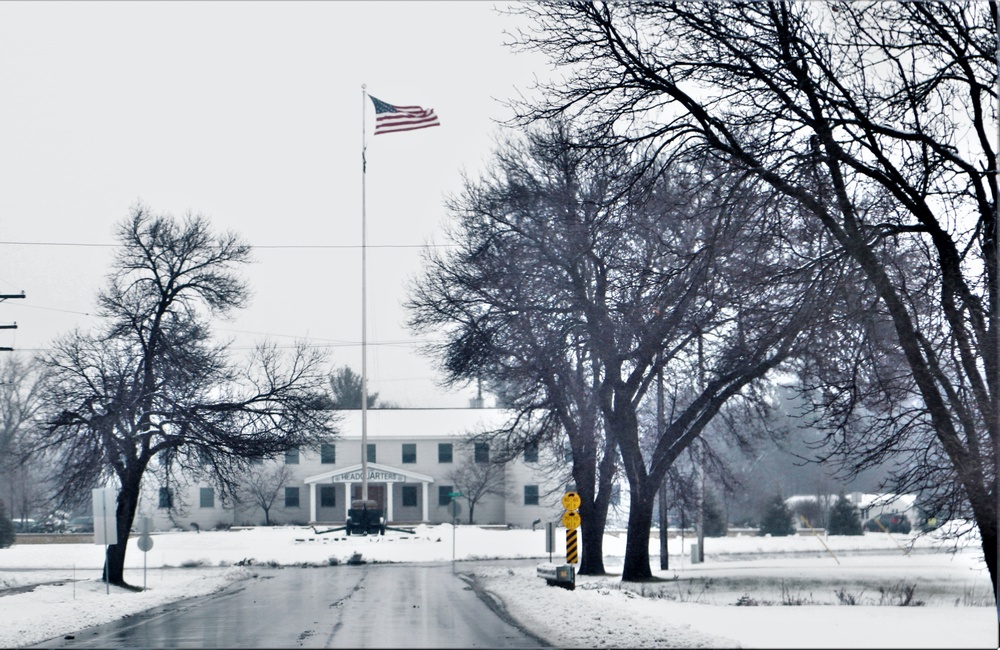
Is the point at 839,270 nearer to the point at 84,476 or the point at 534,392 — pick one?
the point at 534,392

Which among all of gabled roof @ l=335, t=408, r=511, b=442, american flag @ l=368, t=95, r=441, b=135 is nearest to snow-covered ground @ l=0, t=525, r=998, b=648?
gabled roof @ l=335, t=408, r=511, b=442

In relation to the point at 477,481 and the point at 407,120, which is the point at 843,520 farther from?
the point at 407,120

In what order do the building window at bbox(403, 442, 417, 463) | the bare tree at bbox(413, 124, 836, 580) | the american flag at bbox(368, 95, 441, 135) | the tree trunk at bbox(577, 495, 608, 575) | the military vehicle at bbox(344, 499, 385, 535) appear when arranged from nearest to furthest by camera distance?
1. the bare tree at bbox(413, 124, 836, 580)
2. the tree trunk at bbox(577, 495, 608, 575)
3. the american flag at bbox(368, 95, 441, 135)
4. the military vehicle at bbox(344, 499, 385, 535)
5. the building window at bbox(403, 442, 417, 463)

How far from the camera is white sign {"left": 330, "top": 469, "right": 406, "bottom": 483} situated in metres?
57.4

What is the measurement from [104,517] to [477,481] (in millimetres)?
25719

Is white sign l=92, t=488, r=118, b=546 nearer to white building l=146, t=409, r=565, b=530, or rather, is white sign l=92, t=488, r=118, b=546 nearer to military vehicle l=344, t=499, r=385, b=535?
military vehicle l=344, t=499, r=385, b=535

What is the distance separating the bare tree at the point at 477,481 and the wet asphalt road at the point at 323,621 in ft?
55.9

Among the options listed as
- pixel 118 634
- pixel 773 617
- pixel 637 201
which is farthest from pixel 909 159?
pixel 118 634

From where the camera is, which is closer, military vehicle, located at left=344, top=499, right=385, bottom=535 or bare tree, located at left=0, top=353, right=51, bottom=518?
bare tree, located at left=0, top=353, right=51, bottom=518

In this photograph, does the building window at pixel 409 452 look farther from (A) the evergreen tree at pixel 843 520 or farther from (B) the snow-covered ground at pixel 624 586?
(A) the evergreen tree at pixel 843 520

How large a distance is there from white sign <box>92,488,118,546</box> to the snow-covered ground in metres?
1.25

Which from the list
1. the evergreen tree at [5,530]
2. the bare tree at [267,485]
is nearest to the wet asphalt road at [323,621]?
the evergreen tree at [5,530]

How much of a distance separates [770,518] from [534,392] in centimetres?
2950

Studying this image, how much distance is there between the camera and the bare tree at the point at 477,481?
46.9 metres
